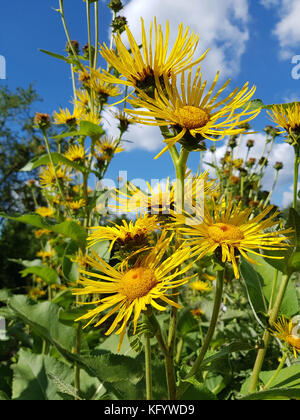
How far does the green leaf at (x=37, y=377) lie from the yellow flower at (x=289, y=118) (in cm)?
110

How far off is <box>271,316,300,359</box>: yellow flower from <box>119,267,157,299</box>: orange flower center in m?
0.38

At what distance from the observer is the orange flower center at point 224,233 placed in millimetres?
549

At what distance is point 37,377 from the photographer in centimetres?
122

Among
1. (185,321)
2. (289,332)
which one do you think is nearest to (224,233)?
(289,332)

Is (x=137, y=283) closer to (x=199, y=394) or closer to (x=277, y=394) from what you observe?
(x=277, y=394)

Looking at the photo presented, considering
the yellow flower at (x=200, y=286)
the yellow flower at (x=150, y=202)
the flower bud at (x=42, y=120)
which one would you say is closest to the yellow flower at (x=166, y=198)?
the yellow flower at (x=150, y=202)

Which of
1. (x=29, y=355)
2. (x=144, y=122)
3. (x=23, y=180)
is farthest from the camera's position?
(x=23, y=180)

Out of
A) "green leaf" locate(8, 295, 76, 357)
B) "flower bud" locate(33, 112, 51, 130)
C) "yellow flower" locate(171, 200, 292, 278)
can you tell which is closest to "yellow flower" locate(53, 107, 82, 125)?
"flower bud" locate(33, 112, 51, 130)

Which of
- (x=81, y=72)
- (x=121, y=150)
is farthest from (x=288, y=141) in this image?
(x=81, y=72)

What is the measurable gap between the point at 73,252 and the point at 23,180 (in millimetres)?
11898

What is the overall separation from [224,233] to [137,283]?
176 mm

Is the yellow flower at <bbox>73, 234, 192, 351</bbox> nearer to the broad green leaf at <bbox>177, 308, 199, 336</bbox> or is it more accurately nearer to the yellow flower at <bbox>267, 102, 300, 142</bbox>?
the yellow flower at <bbox>267, 102, 300, 142</bbox>

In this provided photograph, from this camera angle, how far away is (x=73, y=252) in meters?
1.32

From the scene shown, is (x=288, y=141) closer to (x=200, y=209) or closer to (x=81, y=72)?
(x=200, y=209)
